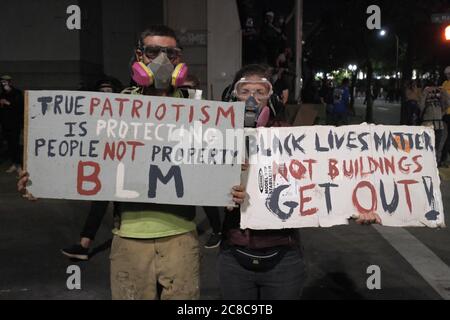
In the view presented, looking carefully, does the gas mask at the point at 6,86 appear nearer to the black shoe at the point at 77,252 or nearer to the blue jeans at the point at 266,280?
the black shoe at the point at 77,252

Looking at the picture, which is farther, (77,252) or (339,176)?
(77,252)

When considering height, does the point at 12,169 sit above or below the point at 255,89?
below

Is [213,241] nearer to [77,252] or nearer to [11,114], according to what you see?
[77,252]

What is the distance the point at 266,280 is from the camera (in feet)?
8.79

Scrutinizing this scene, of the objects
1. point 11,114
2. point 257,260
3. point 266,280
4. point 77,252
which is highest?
point 11,114

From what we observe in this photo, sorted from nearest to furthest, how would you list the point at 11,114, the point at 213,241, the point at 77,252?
the point at 77,252, the point at 213,241, the point at 11,114

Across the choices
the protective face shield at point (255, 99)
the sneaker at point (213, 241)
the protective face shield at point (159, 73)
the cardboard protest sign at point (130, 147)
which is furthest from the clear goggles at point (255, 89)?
the sneaker at point (213, 241)

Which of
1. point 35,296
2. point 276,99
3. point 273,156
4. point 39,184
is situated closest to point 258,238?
point 273,156

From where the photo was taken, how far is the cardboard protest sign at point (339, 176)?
2842 mm

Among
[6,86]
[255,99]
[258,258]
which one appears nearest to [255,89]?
[255,99]

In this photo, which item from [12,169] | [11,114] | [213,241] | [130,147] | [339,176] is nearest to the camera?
[130,147]

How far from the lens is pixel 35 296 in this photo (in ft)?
14.5

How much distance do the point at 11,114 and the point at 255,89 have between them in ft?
27.9
